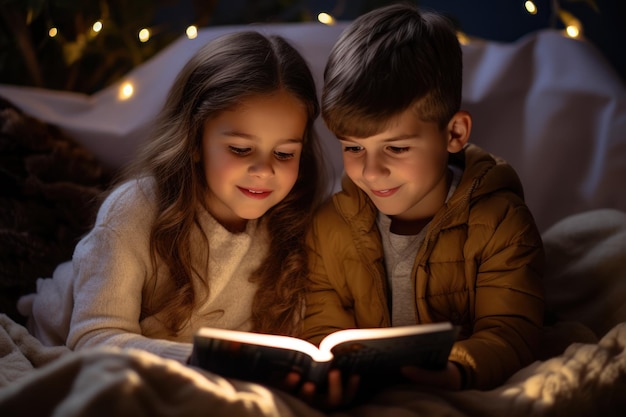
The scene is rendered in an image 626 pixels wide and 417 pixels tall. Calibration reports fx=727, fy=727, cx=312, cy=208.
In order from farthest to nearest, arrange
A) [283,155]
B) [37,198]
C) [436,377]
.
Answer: [37,198], [283,155], [436,377]

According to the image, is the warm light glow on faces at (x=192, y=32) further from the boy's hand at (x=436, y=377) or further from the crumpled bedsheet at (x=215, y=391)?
the boy's hand at (x=436, y=377)

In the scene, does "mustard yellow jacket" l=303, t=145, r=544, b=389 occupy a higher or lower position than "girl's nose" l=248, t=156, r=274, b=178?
lower

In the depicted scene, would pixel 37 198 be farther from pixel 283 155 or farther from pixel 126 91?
pixel 283 155

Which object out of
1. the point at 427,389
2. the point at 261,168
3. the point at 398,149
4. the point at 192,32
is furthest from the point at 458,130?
the point at 192,32

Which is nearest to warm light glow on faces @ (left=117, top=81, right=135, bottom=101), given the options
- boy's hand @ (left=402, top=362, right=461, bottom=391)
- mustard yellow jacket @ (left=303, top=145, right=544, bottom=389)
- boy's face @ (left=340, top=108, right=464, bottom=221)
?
mustard yellow jacket @ (left=303, top=145, right=544, bottom=389)

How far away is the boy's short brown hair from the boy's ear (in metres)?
0.02

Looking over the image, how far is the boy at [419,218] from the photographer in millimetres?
1230

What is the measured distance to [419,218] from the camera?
143cm

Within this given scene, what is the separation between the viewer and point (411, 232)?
142 centimetres

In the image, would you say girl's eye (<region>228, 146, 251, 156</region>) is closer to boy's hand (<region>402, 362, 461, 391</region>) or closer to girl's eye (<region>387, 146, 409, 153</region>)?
girl's eye (<region>387, 146, 409, 153</region>)

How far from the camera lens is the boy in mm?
1230

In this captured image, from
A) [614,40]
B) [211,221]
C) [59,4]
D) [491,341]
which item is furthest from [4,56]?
[614,40]

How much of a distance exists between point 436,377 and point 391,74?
1.64ft

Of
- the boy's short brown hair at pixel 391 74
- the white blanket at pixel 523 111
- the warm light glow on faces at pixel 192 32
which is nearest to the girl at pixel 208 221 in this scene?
the boy's short brown hair at pixel 391 74
